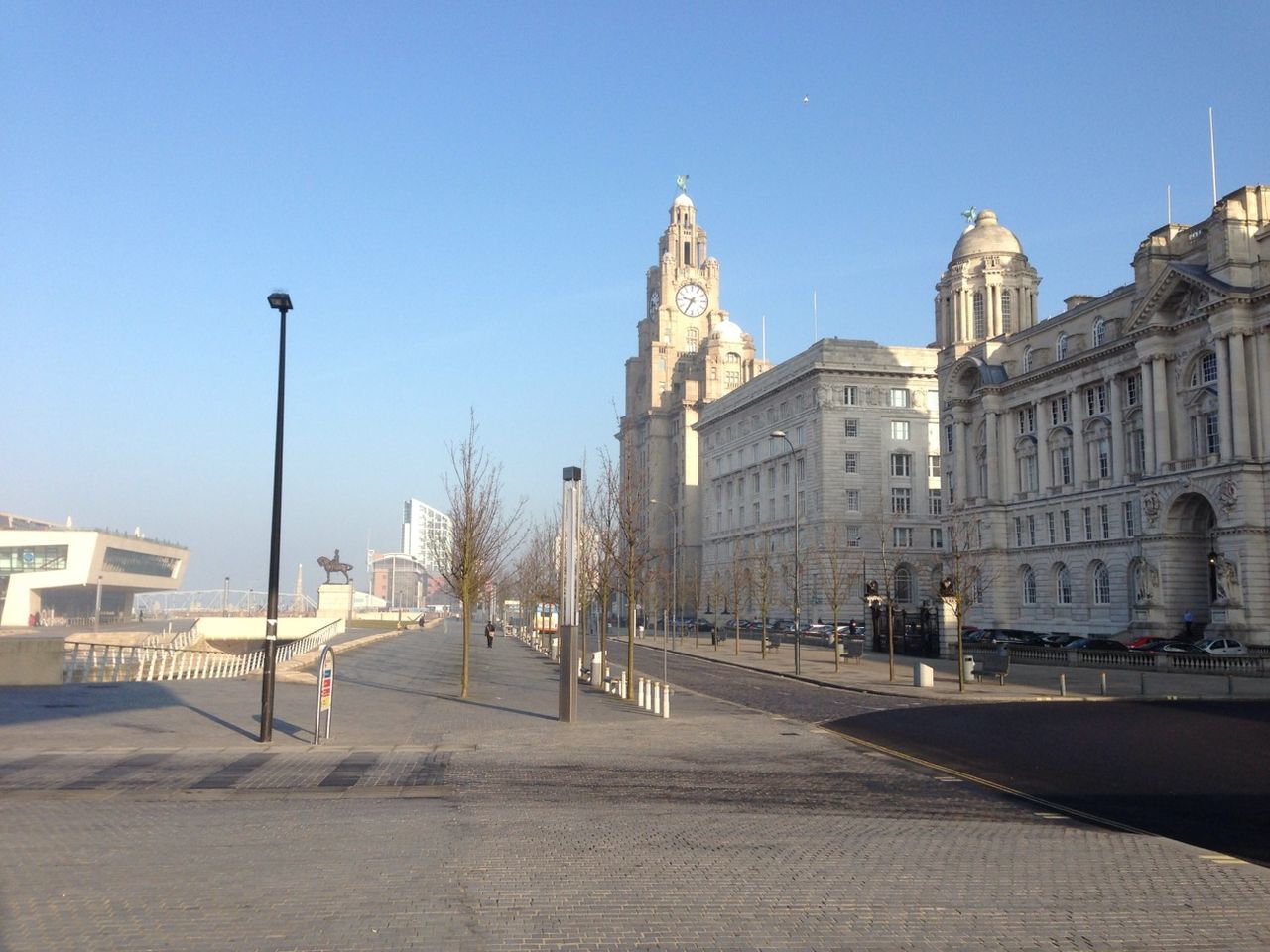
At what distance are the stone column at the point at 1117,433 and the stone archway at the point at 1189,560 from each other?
6.92 meters

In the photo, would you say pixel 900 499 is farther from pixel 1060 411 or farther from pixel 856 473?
pixel 1060 411

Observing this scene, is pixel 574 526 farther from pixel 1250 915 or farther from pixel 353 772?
pixel 1250 915

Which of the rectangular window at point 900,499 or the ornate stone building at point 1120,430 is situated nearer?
the ornate stone building at point 1120,430

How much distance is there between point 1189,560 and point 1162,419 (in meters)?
8.38

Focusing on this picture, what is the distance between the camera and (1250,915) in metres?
8.20

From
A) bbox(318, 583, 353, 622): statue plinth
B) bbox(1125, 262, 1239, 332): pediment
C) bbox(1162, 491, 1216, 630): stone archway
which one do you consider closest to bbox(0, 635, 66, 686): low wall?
bbox(318, 583, 353, 622): statue plinth

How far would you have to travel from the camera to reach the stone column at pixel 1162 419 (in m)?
63.8

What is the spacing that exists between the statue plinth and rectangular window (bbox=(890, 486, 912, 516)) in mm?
50300

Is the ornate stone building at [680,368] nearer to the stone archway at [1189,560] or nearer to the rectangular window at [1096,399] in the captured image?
the rectangular window at [1096,399]

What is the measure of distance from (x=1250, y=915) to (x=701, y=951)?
4352 mm

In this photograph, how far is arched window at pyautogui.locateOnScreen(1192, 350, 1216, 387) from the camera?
62.2 metres

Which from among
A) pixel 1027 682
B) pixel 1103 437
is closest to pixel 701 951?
pixel 1027 682

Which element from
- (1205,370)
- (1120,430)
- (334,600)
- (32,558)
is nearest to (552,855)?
(1205,370)

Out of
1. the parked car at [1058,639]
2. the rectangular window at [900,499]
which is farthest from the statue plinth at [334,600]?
the rectangular window at [900,499]
